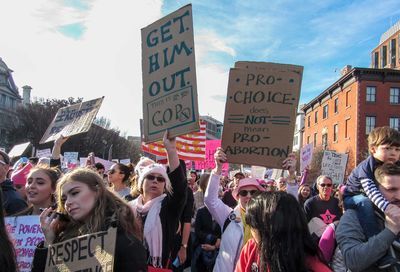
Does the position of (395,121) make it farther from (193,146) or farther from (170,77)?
(170,77)

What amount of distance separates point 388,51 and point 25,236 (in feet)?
204

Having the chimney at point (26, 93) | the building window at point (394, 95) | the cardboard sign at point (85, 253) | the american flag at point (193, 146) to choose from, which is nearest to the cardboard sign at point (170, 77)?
the cardboard sign at point (85, 253)

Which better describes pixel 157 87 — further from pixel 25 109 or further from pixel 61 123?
pixel 25 109

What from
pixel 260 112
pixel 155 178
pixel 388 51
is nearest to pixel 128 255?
pixel 155 178

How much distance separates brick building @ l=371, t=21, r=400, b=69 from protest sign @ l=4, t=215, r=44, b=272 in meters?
57.4

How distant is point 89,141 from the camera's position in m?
47.7

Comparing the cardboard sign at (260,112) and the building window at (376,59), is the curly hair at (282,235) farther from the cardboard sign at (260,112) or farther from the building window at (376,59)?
the building window at (376,59)

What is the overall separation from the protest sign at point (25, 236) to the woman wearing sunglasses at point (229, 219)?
1533 mm

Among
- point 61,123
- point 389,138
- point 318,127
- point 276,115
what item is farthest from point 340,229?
point 318,127

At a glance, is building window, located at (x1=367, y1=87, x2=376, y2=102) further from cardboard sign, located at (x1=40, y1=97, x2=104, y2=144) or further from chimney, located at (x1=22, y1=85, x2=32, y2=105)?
chimney, located at (x1=22, y1=85, x2=32, y2=105)

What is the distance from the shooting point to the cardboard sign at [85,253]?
93.3 inches

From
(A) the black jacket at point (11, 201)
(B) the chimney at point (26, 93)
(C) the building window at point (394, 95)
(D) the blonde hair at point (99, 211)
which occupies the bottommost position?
(A) the black jacket at point (11, 201)

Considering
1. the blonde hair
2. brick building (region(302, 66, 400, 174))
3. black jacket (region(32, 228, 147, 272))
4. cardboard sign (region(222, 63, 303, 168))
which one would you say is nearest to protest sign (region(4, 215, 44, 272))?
the blonde hair

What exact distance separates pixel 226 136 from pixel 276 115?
501 millimetres
